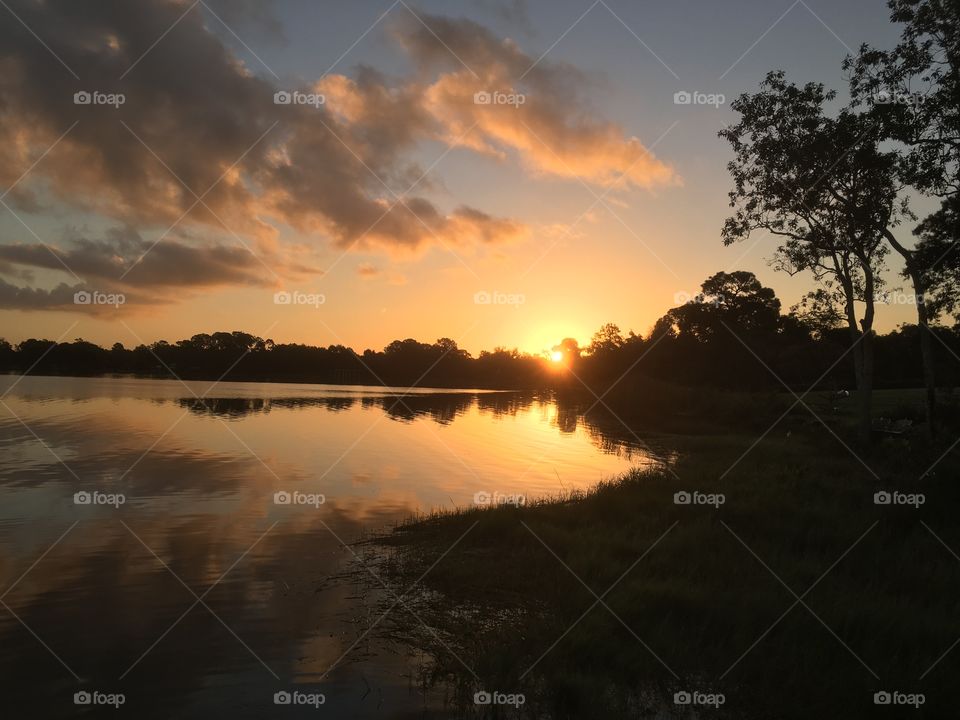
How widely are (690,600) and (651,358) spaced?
311 feet

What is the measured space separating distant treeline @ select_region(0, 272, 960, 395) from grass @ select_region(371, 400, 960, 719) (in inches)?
719

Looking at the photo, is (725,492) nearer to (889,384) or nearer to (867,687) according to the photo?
(867,687)

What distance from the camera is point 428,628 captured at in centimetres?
→ 948

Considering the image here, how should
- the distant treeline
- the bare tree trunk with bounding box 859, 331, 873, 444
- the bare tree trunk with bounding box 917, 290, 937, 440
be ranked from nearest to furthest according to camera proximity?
the bare tree trunk with bounding box 917, 290, 937, 440 < the bare tree trunk with bounding box 859, 331, 873, 444 < the distant treeline

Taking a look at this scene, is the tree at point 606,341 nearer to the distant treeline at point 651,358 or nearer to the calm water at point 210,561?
the distant treeline at point 651,358

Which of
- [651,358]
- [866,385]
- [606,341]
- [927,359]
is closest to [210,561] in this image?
[866,385]

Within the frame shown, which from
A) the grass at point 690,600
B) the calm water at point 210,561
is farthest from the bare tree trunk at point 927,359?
the calm water at point 210,561

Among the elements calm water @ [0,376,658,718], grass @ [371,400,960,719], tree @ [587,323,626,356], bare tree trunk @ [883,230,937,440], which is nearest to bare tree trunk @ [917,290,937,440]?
bare tree trunk @ [883,230,937,440]

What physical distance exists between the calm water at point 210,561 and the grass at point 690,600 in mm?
1263

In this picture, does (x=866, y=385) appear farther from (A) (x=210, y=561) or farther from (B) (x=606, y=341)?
(B) (x=606, y=341)

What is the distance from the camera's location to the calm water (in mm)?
7691

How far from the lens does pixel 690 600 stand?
1004 centimetres

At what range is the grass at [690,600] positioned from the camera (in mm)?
7652

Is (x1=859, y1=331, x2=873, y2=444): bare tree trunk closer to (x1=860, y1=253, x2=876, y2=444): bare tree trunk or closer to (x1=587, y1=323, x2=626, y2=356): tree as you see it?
(x1=860, y1=253, x2=876, y2=444): bare tree trunk
